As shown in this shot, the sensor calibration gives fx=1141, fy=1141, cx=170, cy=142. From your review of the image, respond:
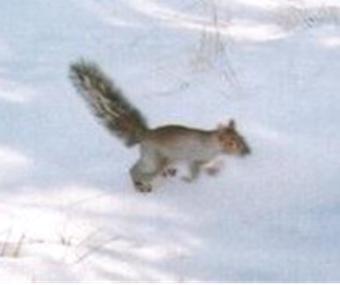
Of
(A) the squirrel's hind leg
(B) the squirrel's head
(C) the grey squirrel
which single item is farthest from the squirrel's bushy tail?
(B) the squirrel's head

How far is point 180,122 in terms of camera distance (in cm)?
601

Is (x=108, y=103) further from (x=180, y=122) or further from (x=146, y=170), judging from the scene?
(x=180, y=122)

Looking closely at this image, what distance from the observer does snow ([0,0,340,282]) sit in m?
4.44

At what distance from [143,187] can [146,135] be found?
0.79 ft

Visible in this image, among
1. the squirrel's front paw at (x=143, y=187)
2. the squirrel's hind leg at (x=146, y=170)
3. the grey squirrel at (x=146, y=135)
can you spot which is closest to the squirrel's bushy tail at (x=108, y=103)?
the grey squirrel at (x=146, y=135)

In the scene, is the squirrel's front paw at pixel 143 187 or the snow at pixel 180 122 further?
the squirrel's front paw at pixel 143 187

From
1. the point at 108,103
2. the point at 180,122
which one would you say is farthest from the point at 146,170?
the point at 180,122

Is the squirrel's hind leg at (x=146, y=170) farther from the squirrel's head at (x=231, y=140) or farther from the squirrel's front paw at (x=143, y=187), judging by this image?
the squirrel's head at (x=231, y=140)

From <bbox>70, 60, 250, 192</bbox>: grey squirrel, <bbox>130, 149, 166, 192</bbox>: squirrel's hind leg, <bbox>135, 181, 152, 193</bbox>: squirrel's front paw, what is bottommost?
<bbox>135, 181, 152, 193</bbox>: squirrel's front paw

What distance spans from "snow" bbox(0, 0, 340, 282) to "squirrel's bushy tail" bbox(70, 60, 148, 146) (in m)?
0.24

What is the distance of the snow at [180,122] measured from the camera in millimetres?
4441

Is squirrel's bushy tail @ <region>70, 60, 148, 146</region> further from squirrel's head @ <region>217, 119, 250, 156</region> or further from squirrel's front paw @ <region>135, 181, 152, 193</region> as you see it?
squirrel's head @ <region>217, 119, 250, 156</region>

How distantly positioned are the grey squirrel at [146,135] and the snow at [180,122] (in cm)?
12

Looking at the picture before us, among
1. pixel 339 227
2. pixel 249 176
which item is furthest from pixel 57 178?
pixel 339 227
